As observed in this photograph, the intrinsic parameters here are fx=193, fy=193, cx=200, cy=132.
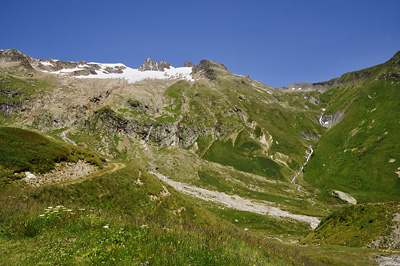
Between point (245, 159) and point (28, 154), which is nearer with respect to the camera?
point (28, 154)

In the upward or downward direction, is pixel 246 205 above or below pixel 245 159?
below

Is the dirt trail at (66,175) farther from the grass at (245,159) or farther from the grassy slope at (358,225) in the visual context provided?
the grass at (245,159)

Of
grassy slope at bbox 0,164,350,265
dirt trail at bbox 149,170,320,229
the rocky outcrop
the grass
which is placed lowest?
dirt trail at bbox 149,170,320,229

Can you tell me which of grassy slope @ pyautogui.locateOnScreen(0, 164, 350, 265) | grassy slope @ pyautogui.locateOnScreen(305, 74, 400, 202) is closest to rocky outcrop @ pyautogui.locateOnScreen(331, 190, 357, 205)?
grassy slope @ pyautogui.locateOnScreen(305, 74, 400, 202)

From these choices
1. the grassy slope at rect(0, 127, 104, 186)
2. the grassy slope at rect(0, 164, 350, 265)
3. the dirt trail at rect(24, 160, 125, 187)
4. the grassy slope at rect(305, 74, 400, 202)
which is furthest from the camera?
the grassy slope at rect(305, 74, 400, 202)

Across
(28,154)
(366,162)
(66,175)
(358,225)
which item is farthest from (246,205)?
(366,162)

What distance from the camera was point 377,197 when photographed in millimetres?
120438

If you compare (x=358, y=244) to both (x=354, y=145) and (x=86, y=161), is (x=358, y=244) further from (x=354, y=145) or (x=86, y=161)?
(x=354, y=145)

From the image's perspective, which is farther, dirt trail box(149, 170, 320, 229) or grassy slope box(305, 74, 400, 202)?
grassy slope box(305, 74, 400, 202)

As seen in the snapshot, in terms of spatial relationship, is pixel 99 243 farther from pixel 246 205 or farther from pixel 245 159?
pixel 245 159

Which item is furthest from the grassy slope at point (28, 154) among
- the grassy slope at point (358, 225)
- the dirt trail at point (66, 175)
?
the grassy slope at point (358, 225)

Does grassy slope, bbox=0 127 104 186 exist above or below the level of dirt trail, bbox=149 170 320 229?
above

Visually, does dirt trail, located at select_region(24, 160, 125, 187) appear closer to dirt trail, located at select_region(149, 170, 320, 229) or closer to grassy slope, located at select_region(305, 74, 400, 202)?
dirt trail, located at select_region(149, 170, 320, 229)

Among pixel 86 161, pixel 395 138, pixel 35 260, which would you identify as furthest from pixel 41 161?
pixel 395 138
